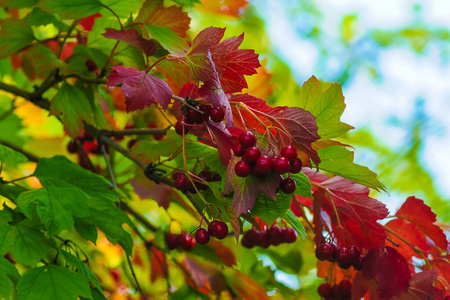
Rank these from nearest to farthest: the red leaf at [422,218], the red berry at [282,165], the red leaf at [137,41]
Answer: the red berry at [282,165]
the red leaf at [137,41]
the red leaf at [422,218]

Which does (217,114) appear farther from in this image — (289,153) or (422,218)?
(422,218)

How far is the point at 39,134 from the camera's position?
7.05 feet

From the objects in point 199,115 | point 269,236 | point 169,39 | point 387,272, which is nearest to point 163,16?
point 169,39

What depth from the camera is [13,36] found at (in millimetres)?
1132

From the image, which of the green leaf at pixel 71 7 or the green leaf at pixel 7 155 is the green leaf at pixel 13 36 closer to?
the green leaf at pixel 71 7

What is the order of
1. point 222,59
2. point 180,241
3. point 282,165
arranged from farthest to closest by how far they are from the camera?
point 180,241 → point 222,59 → point 282,165

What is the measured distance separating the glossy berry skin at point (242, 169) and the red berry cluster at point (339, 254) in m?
0.32

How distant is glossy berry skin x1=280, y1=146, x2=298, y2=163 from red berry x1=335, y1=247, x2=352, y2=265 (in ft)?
1.01

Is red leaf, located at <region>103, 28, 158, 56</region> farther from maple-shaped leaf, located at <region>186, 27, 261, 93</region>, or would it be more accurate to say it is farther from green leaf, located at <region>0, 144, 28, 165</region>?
green leaf, located at <region>0, 144, 28, 165</region>

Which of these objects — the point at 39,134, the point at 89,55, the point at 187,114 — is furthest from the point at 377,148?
the point at 187,114

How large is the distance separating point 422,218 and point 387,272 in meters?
0.17

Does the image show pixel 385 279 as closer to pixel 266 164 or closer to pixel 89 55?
pixel 266 164

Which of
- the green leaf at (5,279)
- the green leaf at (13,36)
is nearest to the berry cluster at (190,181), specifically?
the green leaf at (5,279)

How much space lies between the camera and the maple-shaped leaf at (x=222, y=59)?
0.80 meters
